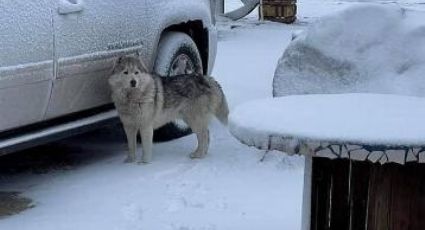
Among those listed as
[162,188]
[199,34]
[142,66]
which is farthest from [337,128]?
[199,34]

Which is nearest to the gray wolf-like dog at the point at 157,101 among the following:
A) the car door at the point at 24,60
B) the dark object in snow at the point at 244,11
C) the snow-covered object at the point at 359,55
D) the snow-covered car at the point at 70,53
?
the snow-covered car at the point at 70,53

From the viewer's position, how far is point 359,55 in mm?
6141

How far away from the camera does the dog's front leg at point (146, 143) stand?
6.19m

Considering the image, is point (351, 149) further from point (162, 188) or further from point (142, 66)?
point (142, 66)

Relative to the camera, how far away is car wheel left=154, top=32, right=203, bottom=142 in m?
6.53

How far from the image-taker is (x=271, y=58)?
12.1m

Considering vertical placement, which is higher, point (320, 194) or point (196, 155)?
point (320, 194)

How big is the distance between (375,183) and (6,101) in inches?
92.8

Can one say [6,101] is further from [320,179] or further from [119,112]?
[320,179]

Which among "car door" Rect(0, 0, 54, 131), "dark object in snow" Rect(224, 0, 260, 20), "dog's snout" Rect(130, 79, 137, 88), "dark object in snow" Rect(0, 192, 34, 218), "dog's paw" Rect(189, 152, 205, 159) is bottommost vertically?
"dark object in snow" Rect(224, 0, 260, 20)

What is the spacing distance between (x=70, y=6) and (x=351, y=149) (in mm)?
2619

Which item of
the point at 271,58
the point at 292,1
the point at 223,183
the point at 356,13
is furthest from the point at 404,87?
the point at 292,1

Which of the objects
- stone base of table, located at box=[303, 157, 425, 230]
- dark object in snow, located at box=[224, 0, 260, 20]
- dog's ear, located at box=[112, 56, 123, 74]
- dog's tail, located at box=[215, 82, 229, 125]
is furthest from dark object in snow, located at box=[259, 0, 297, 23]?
stone base of table, located at box=[303, 157, 425, 230]

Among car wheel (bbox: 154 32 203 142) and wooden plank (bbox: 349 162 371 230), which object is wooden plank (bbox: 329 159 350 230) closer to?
wooden plank (bbox: 349 162 371 230)
